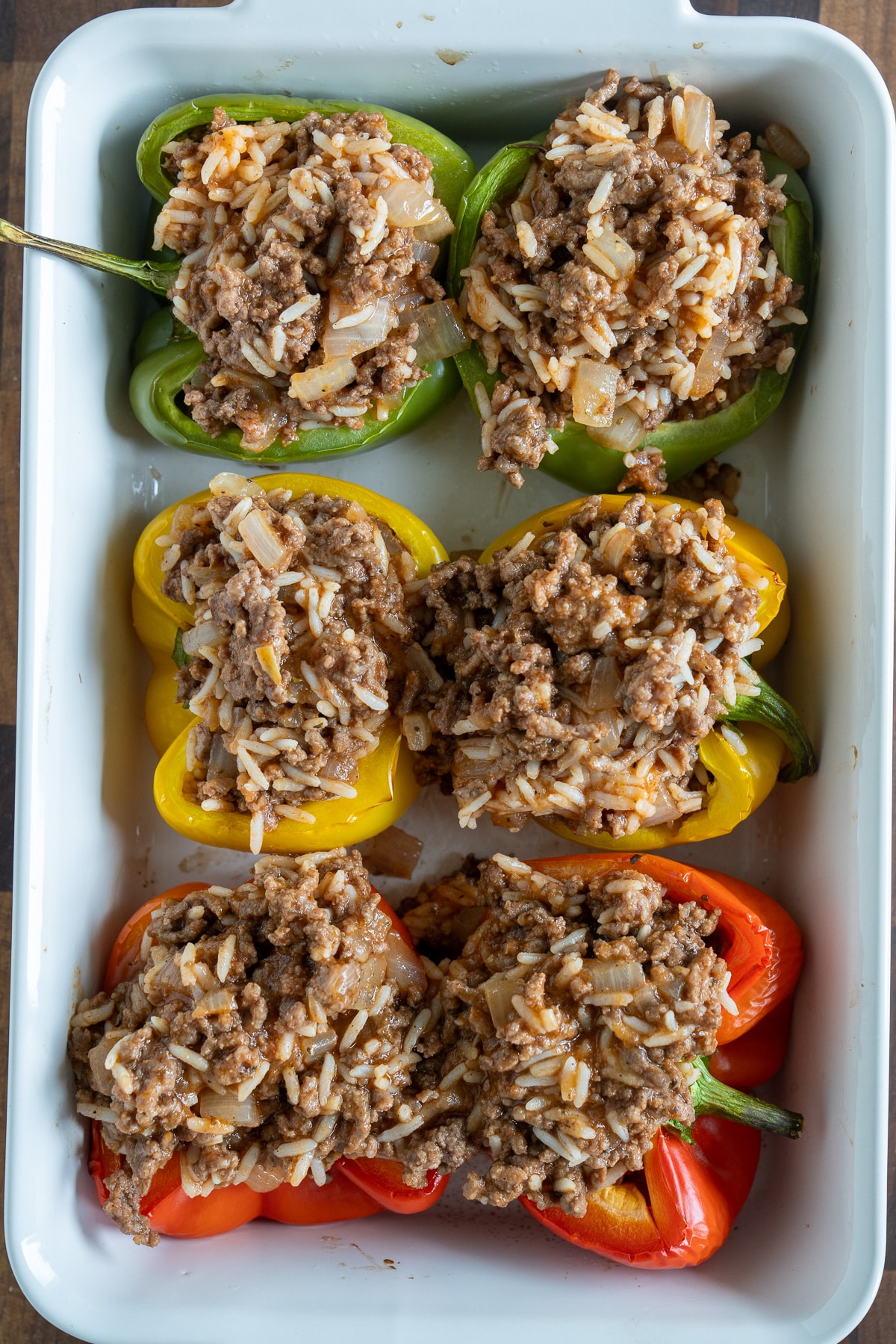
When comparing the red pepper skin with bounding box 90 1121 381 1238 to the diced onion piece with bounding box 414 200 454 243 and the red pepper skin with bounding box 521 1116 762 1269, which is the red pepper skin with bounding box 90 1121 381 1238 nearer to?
the red pepper skin with bounding box 521 1116 762 1269

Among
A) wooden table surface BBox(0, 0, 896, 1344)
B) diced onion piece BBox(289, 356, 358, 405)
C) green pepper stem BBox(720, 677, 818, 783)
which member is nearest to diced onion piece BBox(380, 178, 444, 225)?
diced onion piece BBox(289, 356, 358, 405)

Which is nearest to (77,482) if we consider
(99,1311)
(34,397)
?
(34,397)

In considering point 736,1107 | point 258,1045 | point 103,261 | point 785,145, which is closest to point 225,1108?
point 258,1045

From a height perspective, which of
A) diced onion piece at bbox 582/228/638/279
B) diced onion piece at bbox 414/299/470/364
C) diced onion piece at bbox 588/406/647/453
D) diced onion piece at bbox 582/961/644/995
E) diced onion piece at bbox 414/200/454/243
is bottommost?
diced onion piece at bbox 582/961/644/995

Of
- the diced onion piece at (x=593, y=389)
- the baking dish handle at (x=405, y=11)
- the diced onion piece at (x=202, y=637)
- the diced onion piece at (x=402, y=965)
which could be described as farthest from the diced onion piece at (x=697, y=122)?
the diced onion piece at (x=402, y=965)

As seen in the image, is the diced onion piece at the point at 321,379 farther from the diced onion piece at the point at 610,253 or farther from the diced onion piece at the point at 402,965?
the diced onion piece at the point at 402,965
